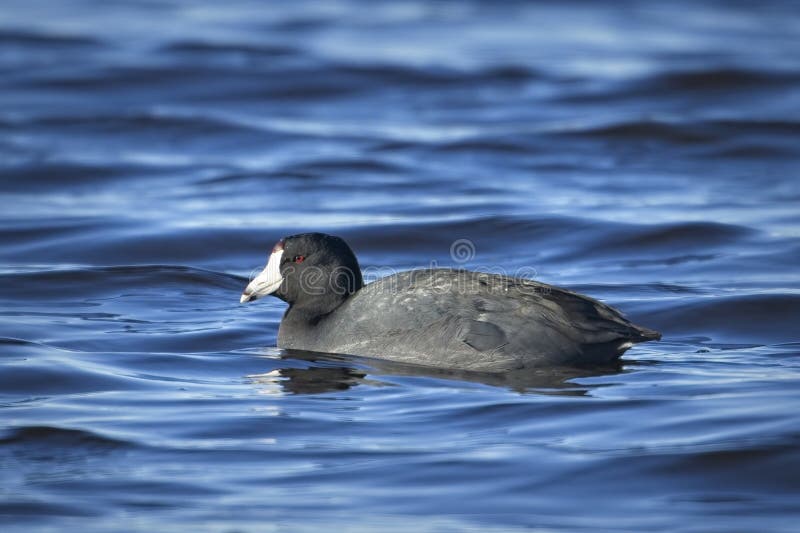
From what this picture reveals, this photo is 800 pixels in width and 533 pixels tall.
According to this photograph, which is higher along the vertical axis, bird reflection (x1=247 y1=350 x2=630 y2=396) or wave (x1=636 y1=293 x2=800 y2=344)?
wave (x1=636 y1=293 x2=800 y2=344)

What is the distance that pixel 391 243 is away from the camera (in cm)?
1309

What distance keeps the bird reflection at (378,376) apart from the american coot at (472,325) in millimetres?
60

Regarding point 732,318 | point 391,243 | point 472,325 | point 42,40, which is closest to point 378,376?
point 472,325

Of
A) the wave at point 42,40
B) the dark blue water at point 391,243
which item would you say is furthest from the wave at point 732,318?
the wave at point 42,40

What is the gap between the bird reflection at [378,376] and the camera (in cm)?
801

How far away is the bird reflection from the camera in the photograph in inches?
315

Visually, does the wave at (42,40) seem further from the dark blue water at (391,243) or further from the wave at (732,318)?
the wave at (732,318)

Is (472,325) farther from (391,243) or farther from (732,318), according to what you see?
(391,243)

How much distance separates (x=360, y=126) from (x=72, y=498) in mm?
13707

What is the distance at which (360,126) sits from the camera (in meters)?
19.5

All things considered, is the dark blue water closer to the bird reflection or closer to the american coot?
the bird reflection

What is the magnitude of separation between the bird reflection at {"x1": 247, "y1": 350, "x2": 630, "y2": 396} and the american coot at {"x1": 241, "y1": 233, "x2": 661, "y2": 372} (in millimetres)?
60

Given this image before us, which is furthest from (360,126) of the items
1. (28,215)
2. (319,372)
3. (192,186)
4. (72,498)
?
(72,498)

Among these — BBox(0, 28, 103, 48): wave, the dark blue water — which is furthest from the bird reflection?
BBox(0, 28, 103, 48): wave
